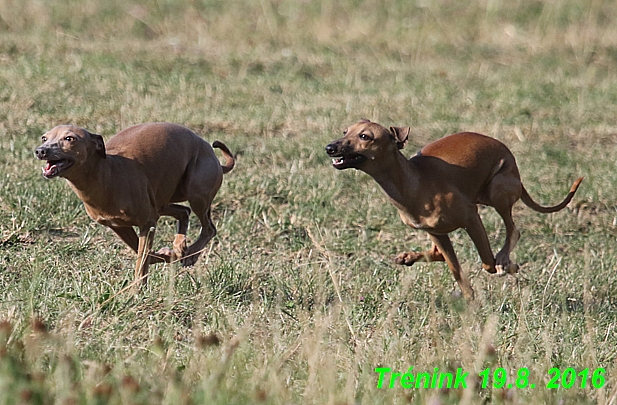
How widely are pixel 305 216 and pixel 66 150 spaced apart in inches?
105

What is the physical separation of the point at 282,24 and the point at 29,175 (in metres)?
8.42

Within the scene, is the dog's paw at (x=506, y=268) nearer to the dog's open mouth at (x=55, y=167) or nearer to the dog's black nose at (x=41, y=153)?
the dog's open mouth at (x=55, y=167)

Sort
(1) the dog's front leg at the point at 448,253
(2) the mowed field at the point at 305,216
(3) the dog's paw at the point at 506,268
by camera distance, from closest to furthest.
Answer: (2) the mowed field at the point at 305,216
(1) the dog's front leg at the point at 448,253
(3) the dog's paw at the point at 506,268

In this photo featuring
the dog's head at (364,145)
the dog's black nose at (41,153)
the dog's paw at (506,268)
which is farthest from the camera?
the dog's paw at (506,268)

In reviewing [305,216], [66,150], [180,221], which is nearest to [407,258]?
[305,216]

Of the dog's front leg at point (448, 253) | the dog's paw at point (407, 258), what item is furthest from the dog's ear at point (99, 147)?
the dog's front leg at point (448, 253)

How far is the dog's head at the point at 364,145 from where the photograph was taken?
602 cm

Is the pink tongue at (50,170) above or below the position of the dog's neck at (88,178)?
above

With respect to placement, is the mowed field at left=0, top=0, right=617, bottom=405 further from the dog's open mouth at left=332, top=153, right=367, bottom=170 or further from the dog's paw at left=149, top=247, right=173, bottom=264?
the dog's open mouth at left=332, top=153, right=367, bottom=170

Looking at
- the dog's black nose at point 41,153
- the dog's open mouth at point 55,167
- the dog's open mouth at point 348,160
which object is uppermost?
the dog's black nose at point 41,153

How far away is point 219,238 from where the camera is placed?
7.41 meters

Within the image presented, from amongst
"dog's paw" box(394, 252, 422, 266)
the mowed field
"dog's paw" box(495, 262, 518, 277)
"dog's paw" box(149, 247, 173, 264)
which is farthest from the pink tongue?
"dog's paw" box(495, 262, 518, 277)

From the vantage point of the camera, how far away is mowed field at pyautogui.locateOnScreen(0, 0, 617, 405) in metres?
4.51

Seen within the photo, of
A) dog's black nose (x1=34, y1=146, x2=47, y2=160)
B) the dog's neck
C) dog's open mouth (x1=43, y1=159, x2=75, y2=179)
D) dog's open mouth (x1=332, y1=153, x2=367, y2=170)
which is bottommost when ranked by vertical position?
the dog's neck
